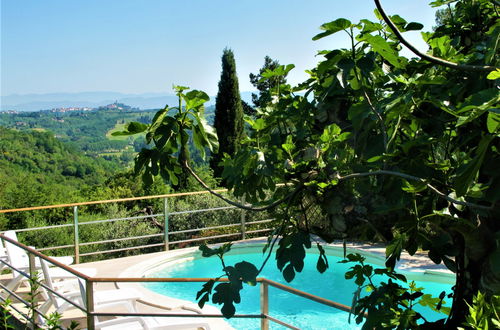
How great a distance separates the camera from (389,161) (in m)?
1.53

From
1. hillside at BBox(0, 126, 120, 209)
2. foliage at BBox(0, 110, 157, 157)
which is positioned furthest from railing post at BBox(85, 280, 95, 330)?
foliage at BBox(0, 110, 157, 157)

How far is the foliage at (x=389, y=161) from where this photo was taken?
52.0 inches

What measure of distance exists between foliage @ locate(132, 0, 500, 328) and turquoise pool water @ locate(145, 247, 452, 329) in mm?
2710

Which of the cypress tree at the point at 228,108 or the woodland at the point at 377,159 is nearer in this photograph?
the woodland at the point at 377,159

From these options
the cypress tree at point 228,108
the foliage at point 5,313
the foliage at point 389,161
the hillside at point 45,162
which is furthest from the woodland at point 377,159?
the hillside at point 45,162

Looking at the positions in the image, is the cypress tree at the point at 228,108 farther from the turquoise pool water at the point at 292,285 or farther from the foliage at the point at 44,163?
the turquoise pool water at the point at 292,285

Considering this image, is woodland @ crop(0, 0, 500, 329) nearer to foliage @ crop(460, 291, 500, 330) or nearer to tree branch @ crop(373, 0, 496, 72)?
foliage @ crop(460, 291, 500, 330)

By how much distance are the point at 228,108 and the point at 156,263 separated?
8.42 m

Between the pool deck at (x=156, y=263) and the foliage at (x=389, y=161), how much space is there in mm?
3097

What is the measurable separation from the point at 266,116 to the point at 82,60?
139 metres

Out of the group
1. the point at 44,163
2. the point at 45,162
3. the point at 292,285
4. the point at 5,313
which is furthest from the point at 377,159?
the point at 45,162

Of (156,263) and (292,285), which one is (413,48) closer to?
(292,285)

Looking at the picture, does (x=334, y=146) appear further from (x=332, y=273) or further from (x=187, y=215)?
(x=187, y=215)

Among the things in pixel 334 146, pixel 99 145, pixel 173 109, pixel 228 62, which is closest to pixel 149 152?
pixel 173 109
